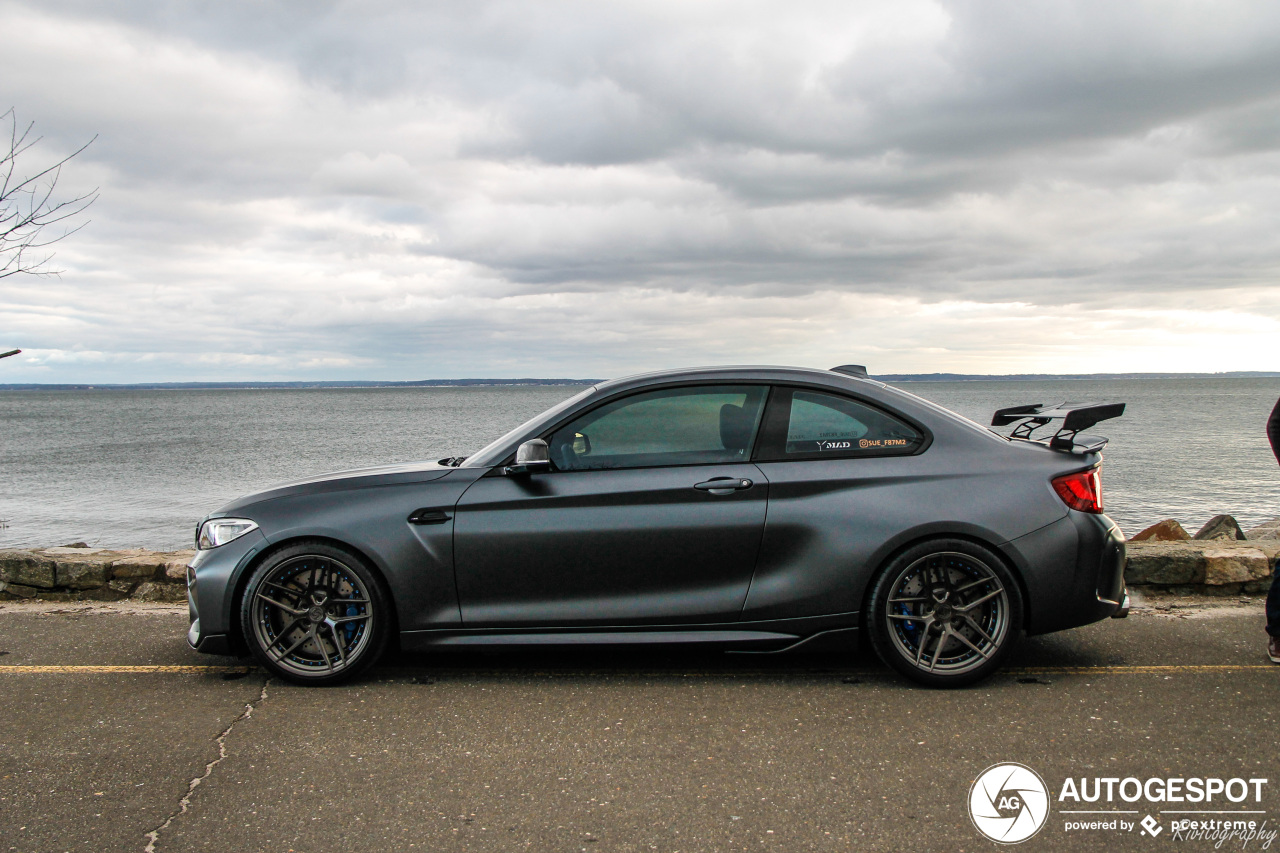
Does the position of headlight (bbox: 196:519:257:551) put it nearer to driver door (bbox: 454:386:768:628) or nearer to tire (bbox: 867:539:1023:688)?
driver door (bbox: 454:386:768:628)

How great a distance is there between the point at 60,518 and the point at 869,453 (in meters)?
22.7

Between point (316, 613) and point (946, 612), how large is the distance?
292 cm

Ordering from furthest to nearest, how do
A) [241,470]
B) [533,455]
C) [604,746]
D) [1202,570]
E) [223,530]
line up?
[241,470], [1202,570], [223,530], [533,455], [604,746]

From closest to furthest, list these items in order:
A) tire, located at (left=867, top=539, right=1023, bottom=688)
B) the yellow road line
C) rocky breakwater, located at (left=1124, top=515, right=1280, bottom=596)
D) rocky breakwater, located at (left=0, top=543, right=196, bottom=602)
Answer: tire, located at (left=867, top=539, right=1023, bottom=688) → the yellow road line → rocky breakwater, located at (left=1124, top=515, right=1280, bottom=596) → rocky breakwater, located at (left=0, top=543, right=196, bottom=602)

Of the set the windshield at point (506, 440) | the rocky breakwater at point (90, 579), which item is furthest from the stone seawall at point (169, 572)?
the windshield at point (506, 440)

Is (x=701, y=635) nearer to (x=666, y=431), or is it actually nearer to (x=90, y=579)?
(x=666, y=431)

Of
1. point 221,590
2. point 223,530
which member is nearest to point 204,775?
point 221,590

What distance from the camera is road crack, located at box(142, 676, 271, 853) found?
9.35 ft

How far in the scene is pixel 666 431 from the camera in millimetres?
4465

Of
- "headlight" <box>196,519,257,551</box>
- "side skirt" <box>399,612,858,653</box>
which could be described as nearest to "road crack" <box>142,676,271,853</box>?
"headlight" <box>196,519,257,551</box>

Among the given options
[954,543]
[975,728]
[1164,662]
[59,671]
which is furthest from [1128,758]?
[59,671]

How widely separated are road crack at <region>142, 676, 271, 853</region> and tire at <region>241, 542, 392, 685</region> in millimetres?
222

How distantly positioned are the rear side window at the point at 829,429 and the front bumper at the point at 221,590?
98.5 inches

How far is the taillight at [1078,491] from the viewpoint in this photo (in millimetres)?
4230
